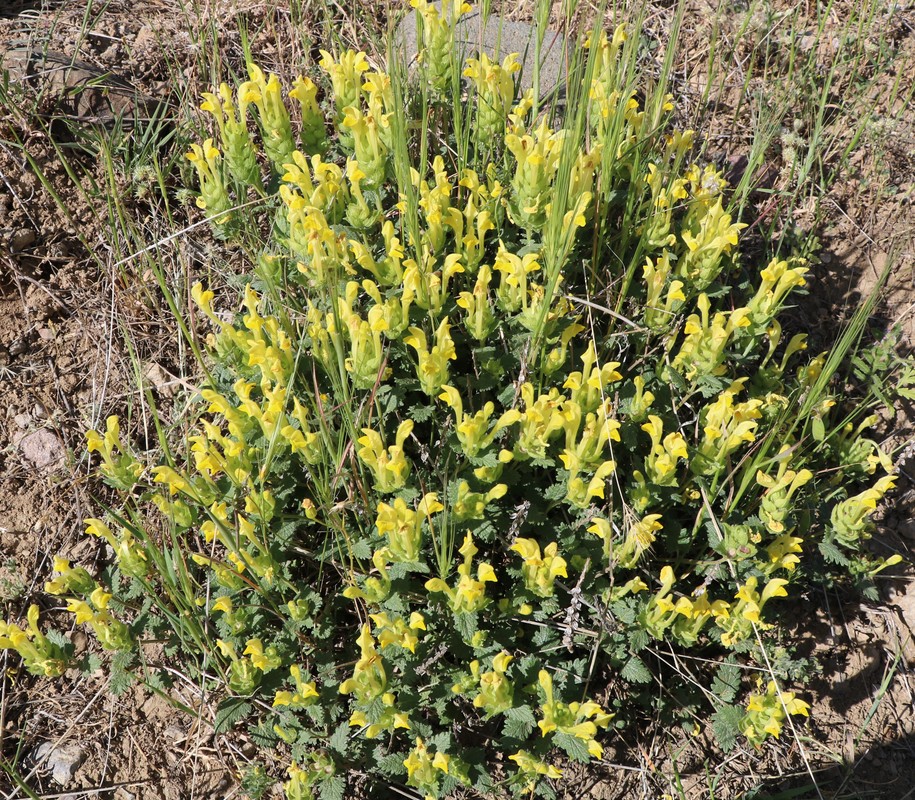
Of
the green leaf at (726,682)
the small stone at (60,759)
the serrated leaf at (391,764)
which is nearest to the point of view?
the serrated leaf at (391,764)

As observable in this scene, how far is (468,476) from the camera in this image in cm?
261

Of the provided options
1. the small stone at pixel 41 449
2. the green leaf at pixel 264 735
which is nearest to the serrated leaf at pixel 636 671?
the green leaf at pixel 264 735

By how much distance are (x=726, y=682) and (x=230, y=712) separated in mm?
1602

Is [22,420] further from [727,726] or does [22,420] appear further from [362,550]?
[727,726]

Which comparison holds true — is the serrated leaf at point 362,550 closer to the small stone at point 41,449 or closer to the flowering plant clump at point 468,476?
the flowering plant clump at point 468,476

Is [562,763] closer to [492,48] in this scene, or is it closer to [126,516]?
[126,516]

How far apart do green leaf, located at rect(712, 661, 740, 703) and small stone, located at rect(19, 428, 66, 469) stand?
8.70ft

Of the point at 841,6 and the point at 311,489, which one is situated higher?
the point at 841,6

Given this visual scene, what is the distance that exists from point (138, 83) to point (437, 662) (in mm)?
3165

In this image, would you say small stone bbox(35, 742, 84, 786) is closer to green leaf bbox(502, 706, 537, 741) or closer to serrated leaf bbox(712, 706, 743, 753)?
green leaf bbox(502, 706, 537, 741)

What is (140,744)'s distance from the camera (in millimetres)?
2799

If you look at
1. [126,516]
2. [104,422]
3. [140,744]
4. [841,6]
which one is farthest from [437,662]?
[841,6]

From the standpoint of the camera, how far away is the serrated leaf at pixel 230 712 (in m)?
2.43

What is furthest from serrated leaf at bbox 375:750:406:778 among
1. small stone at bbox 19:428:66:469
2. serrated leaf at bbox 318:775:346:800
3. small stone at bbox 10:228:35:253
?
small stone at bbox 10:228:35:253
